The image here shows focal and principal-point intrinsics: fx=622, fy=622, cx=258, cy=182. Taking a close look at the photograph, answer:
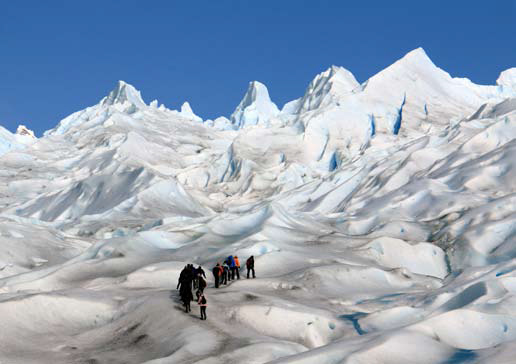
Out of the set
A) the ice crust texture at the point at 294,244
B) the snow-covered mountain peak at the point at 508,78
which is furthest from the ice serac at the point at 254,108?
the ice crust texture at the point at 294,244

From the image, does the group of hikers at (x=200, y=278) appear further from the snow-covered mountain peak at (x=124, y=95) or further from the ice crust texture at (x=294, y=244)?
the snow-covered mountain peak at (x=124, y=95)

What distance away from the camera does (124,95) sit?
16725 cm

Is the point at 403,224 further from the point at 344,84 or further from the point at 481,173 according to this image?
the point at 344,84

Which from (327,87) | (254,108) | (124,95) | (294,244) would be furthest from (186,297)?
(254,108)

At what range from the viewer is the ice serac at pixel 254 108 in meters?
172

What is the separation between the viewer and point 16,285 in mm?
28812

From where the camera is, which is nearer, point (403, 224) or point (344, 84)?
point (403, 224)

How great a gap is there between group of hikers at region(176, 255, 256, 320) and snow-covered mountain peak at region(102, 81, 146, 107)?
141 metres

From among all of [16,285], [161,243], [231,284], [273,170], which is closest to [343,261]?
[231,284]

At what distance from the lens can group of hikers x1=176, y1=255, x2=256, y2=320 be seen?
19.7 m

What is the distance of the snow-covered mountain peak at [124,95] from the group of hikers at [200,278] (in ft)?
464

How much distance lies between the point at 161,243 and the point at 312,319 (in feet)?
59.3

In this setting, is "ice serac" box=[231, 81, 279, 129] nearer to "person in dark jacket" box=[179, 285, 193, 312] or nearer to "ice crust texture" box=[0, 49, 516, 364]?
"ice crust texture" box=[0, 49, 516, 364]

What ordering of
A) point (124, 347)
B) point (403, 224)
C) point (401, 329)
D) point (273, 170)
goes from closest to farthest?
1. point (401, 329)
2. point (124, 347)
3. point (403, 224)
4. point (273, 170)
